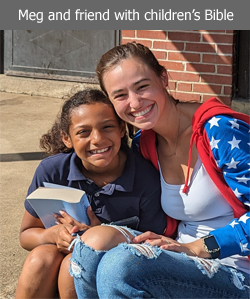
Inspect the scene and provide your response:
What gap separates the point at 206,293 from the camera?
2.02m

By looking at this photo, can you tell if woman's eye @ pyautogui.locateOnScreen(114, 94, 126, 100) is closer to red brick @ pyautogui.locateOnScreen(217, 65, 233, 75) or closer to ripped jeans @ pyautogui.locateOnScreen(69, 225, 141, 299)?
ripped jeans @ pyautogui.locateOnScreen(69, 225, 141, 299)

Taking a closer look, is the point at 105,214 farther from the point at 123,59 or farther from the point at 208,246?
the point at 123,59

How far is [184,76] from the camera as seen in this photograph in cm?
499

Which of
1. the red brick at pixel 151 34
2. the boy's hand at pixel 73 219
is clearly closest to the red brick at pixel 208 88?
the red brick at pixel 151 34

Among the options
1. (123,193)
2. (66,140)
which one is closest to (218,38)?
(66,140)

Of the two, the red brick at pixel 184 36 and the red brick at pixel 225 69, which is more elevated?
the red brick at pixel 184 36

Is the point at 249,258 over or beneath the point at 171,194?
beneath

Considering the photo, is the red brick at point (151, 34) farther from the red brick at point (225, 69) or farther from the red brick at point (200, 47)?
the red brick at point (225, 69)

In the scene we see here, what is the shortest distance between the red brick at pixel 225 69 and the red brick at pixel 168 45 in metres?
0.41

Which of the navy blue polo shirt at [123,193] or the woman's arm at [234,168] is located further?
the navy blue polo shirt at [123,193]

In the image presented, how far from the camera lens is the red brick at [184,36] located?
15.9 ft

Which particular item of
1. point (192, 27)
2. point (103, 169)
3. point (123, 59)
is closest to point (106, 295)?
point (103, 169)

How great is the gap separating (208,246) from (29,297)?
0.81 metres

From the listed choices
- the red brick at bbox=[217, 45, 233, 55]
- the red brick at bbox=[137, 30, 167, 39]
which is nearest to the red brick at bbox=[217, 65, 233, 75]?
the red brick at bbox=[217, 45, 233, 55]
